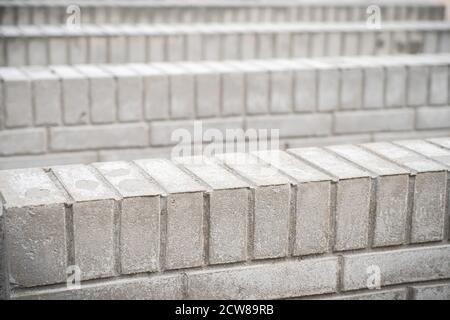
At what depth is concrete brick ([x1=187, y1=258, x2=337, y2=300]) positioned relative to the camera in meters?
1.79

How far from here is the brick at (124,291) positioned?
1664 millimetres

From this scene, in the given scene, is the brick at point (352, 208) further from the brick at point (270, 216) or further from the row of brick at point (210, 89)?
the row of brick at point (210, 89)

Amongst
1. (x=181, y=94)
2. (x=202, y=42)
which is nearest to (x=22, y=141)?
(x=181, y=94)

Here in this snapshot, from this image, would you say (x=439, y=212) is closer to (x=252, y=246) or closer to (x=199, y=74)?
(x=252, y=246)

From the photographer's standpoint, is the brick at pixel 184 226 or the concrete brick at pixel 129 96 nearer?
the brick at pixel 184 226

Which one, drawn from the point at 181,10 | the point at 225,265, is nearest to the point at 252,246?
the point at 225,265

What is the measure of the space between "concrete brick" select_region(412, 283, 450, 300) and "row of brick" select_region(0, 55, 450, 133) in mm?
1893

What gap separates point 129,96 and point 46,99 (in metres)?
0.37

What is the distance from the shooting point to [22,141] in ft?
11.4

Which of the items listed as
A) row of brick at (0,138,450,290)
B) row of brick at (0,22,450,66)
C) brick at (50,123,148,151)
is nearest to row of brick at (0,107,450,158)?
brick at (50,123,148,151)

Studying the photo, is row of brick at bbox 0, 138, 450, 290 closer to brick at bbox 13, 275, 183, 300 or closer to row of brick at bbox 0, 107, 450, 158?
brick at bbox 13, 275, 183, 300

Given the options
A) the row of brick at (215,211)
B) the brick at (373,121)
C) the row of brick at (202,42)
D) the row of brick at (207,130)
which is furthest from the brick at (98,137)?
the row of brick at (215,211)

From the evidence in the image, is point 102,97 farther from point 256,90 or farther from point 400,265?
point 400,265

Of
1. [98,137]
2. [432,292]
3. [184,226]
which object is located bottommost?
[432,292]
